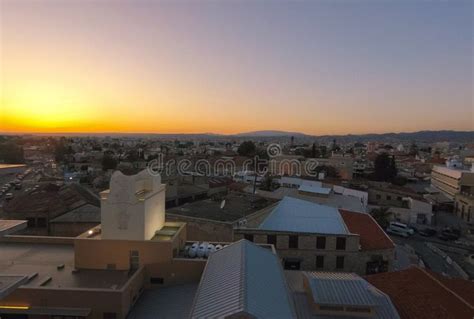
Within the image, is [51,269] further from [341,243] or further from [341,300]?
[341,243]

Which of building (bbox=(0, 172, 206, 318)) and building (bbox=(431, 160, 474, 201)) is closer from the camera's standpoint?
building (bbox=(0, 172, 206, 318))

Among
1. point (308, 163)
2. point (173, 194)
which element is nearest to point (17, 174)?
point (173, 194)

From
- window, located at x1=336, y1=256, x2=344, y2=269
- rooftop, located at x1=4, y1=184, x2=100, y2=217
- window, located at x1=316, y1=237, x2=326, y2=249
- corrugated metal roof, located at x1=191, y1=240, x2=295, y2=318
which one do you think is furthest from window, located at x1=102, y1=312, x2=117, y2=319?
rooftop, located at x1=4, y1=184, x2=100, y2=217

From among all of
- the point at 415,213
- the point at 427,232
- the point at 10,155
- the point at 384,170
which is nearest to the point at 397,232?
the point at 427,232

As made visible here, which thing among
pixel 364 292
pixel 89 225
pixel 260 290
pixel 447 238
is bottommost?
pixel 447 238

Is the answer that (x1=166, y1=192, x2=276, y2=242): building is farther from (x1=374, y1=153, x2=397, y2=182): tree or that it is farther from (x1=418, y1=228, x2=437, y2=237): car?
(x1=374, y1=153, x2=397, y2=182): tree

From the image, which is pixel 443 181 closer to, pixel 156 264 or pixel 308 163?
pixel 308 163
